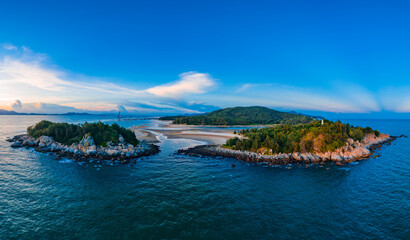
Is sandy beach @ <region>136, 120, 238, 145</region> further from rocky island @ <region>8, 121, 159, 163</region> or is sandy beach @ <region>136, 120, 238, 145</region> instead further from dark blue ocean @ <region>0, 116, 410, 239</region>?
dark blue ocean @ <region>0, 116, 410, 239</region>

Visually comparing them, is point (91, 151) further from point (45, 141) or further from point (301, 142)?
point (301, 142)

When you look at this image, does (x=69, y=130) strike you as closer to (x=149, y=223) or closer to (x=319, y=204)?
(x=149, y=223)

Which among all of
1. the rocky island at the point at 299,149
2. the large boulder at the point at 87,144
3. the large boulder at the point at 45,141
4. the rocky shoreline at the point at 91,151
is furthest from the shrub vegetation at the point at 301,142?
the large boulder at the point at 45,141

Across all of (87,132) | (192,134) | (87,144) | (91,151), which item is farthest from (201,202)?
(192,134)

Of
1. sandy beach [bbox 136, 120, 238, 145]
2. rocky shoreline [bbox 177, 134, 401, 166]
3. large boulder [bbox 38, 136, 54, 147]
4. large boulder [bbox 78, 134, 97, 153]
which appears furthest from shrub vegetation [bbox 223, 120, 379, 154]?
large boulder [bbox 38, 136, 54, 147]

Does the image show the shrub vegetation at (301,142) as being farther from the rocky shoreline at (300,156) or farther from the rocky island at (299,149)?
the rocky shoreline at (300,156)

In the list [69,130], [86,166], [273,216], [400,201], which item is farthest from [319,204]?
[69,130]
